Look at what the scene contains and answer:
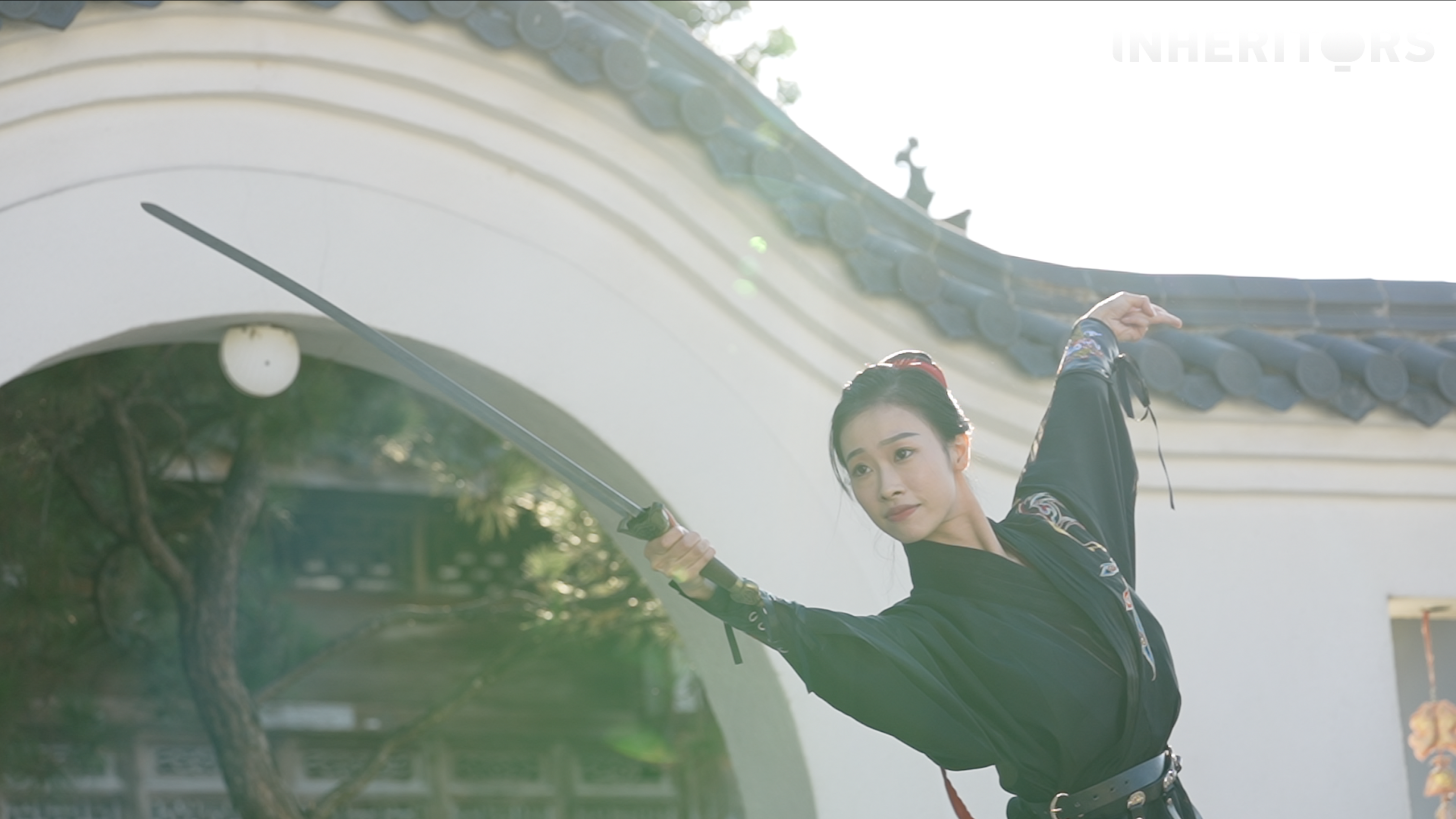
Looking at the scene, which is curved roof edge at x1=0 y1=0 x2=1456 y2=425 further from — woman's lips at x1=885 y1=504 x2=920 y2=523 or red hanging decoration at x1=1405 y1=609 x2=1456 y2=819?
woman's lips at x1=885 y1=504 x2=920 y2=523

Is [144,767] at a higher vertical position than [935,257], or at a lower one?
lower

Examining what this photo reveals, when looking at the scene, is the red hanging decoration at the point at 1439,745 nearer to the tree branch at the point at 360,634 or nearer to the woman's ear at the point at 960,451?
the woman's ear at the point at 960,451

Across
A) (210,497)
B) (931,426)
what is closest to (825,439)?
(931,426)

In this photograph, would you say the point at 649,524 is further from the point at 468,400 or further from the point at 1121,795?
the point at 1121,795

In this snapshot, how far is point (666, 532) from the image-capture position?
2186 millimetres

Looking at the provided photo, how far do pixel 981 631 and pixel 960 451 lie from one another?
357 millimetres

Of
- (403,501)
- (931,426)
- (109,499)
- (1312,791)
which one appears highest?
(403,501)

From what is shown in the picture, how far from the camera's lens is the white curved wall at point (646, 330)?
3.44 m

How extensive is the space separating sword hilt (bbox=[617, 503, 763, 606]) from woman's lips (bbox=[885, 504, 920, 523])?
348 millimetres

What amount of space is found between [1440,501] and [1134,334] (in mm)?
2213

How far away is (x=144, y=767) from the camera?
8016mm

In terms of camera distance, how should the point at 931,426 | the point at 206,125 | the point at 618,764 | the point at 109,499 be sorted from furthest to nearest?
the point at 618,764 < the point at 109,499 < the point at 206,125 < the point at 931,426

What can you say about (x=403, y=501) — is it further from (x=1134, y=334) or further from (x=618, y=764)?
(x=1134, y=334)

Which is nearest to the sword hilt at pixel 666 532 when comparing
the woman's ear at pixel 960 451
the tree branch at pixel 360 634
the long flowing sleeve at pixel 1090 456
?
the woman's ear at pixel 960 451
